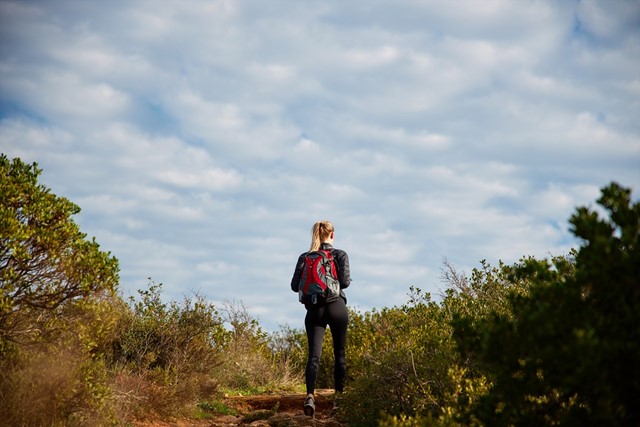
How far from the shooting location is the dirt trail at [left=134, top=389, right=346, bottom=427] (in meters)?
8.91

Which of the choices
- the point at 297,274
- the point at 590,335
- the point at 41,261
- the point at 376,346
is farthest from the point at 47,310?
the point at 590,335

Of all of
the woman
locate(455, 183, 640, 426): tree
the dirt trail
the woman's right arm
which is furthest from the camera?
the woman's right arm

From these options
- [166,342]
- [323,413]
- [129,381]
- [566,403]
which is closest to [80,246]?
[129,381]

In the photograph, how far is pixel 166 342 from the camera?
11.3 meters

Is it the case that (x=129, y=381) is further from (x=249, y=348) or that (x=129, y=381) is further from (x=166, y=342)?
(x=249, y=348)

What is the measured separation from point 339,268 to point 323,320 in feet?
2.58

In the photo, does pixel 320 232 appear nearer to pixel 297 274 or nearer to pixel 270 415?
pixel 297 274

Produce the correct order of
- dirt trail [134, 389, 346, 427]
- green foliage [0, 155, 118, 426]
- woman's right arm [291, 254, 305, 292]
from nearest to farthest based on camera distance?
green foliage [0, 155, 118, 426]
dirt trail [134, 389, 346, 427]
woman's right arm [291, 254, 305, 292]

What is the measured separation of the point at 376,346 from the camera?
372 inches

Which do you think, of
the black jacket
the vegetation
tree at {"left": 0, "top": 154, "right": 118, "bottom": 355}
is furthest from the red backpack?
tree at {"left": 0, "top": 154, "right": 118, "bottom": 355}

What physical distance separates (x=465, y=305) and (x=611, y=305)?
5737 millimetres

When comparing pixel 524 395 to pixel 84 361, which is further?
Answer: pixel 84 361

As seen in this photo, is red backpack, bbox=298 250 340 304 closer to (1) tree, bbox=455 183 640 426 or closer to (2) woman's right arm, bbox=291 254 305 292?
(2) woman's right arm, bbox=291 254 305 292

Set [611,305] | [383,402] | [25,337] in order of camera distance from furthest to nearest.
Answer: [383,402]
[25,337]
[611,305]
